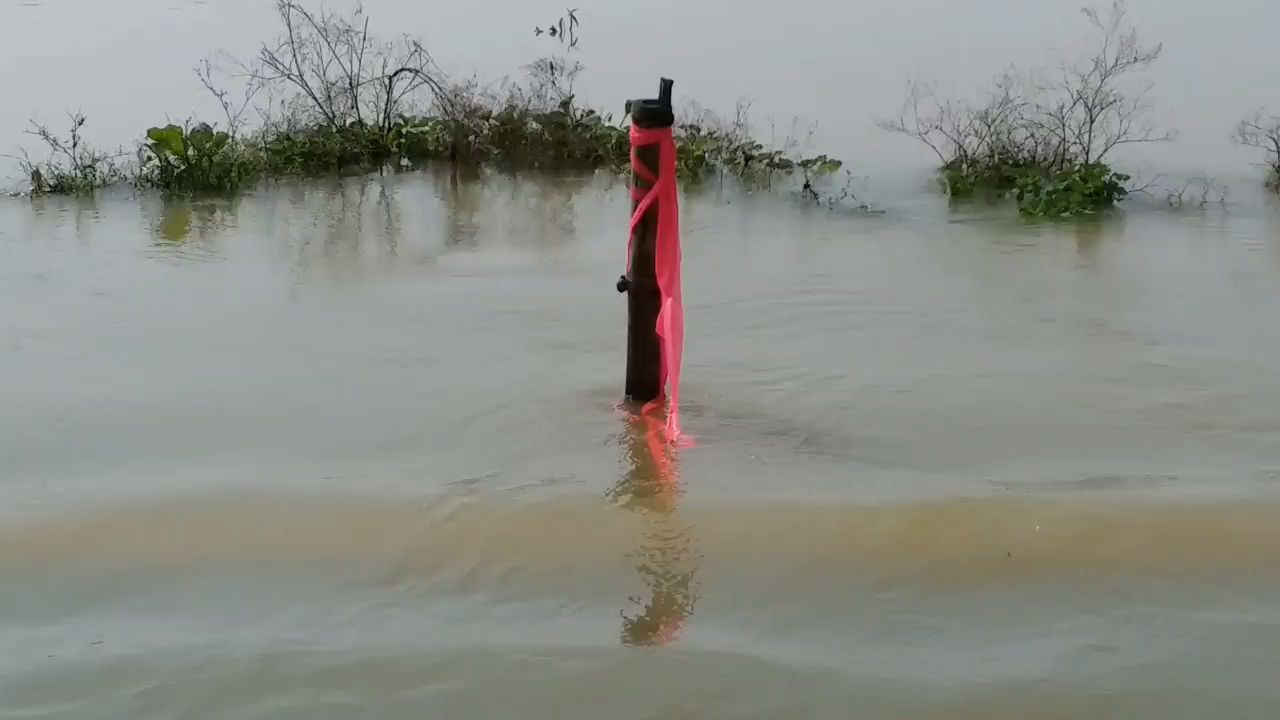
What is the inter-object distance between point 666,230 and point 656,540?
999mm

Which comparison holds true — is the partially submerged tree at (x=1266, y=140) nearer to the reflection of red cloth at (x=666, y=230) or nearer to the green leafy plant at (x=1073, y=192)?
the green leafy plant at (x=1073, y=192)

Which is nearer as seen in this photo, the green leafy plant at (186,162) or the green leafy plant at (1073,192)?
the green leafy plant at (1073,192)

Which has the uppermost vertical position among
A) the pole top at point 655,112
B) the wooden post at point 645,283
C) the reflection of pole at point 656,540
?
the pole top at point 655,112

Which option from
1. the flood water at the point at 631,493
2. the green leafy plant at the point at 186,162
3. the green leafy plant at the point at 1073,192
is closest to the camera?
the flood water at the point at 631,493

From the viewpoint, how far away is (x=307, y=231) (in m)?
7.27

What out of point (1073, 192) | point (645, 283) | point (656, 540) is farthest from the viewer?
point (1073, 192)

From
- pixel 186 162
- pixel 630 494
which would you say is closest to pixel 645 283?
pixel 630 494

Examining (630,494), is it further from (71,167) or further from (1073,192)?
(71,167)

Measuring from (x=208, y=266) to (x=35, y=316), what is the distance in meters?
1.11

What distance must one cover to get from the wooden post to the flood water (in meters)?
0.15

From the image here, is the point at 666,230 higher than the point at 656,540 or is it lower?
higher

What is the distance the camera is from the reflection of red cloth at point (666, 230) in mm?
3521

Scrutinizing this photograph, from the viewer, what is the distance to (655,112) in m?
3.49

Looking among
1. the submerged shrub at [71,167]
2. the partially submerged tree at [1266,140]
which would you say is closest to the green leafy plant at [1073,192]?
the partially submerged tree at [1266,140]
